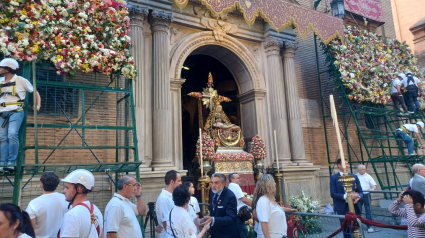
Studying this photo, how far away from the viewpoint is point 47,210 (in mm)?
3783

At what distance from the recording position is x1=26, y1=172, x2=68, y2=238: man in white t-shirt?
372cm

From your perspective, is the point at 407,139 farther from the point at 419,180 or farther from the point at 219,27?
the point at 219,27

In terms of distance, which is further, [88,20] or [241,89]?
[241,89]

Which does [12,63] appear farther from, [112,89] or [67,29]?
[112,89]

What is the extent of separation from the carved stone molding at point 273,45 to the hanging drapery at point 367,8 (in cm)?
A: 556

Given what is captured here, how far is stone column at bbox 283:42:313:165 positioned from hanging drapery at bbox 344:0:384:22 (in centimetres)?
532

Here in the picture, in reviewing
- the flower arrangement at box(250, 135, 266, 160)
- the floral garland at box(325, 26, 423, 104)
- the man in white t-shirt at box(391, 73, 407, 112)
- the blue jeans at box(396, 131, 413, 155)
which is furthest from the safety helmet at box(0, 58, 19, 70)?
the man in white t-shirt at box(391, 73, 407, 112)

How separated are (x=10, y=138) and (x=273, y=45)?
918 centimetres

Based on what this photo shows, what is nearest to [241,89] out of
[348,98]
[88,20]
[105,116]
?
[348,98]

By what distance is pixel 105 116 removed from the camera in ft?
28.7

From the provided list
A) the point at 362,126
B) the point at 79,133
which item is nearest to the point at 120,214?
the point at 79,133

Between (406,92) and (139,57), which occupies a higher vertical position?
(139,57)

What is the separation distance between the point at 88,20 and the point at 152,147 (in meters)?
3.73

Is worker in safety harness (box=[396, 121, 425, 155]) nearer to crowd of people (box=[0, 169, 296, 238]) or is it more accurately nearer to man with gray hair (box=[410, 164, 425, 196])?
man with gray hair (box=[410, 164, 425, 196])
